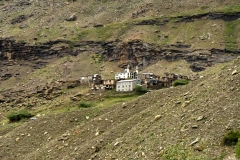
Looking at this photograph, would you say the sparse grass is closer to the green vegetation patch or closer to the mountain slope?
the mountain slope

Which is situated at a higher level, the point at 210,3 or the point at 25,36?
the point at 210,3

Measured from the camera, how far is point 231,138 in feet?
59.6

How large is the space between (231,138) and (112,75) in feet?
245

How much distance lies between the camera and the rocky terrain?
2228 cm

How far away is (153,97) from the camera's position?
35.1 metres

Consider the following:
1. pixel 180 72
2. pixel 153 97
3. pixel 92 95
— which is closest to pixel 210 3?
pixel 180 72

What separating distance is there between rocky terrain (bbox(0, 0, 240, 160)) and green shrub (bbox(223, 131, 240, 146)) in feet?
1.27

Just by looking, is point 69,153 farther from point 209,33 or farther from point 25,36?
point 25,36

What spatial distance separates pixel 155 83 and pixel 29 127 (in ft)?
116

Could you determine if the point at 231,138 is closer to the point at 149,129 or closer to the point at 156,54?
the point at 149,129

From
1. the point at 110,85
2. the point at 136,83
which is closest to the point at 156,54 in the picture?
the point at 110,85

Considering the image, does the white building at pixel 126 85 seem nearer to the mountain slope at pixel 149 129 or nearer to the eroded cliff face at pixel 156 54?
the eroded cliff face at pixel 156 54

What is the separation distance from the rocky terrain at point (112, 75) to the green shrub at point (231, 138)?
386 mm

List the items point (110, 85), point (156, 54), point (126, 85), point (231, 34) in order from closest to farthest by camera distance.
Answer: point (126, 85) → point (110, 85) → point (231, 34) → point (156, 54)
